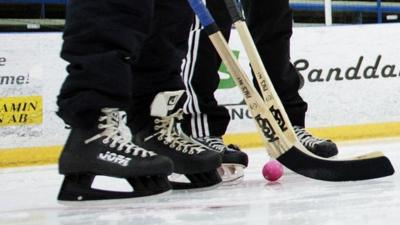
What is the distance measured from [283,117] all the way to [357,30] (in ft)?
6.51

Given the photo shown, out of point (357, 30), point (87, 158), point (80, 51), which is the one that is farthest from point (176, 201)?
point (357, 30)

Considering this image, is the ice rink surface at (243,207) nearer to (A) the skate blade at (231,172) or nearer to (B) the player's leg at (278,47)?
(A) the skate blade at (231,172)

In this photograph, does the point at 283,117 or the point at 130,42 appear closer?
the point at 130,42

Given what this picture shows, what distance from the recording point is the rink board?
240 cm

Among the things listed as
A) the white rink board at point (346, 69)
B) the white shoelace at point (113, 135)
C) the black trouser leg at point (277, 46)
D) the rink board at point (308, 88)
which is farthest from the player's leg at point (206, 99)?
the white rink board at point (346, 69)

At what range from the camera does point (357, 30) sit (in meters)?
3.00

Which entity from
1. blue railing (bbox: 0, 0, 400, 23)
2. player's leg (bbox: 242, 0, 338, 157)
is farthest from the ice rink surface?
blue railing (bbox: 0, 0, 400, 23)

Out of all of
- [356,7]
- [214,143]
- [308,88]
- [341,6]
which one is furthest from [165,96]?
[356,7]

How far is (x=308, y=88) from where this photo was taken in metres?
2.89

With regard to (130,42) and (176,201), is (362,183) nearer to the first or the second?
(176,201)

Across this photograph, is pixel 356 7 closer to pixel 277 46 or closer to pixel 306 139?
pixel 277 46

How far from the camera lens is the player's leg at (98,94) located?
2.90 ft

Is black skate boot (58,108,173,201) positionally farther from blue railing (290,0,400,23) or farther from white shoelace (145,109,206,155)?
blue railing (290,0,400,23)

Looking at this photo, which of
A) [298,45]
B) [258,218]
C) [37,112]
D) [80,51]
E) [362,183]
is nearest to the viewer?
[258,218]
